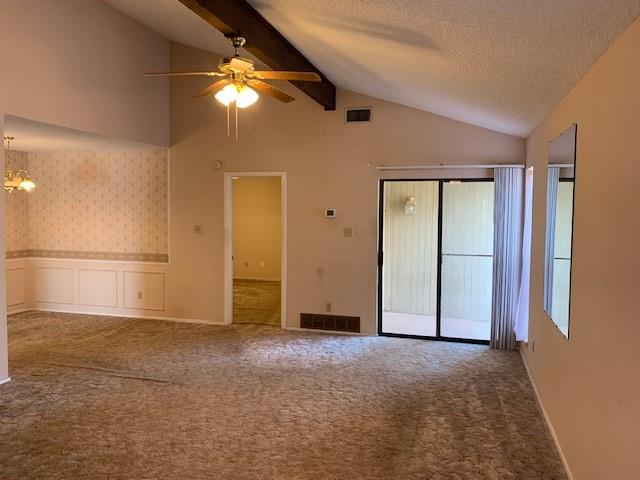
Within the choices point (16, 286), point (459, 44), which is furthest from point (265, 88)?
point (16, 286)

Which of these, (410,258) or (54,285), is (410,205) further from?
(54,285)

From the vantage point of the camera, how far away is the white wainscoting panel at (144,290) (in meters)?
6.55

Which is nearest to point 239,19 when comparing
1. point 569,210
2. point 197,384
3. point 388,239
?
point 569,210

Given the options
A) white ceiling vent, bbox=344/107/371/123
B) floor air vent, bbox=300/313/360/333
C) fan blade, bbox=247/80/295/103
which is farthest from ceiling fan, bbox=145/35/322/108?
floor air vent, bbox=300/313/360/333

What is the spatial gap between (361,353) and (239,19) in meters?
3.50

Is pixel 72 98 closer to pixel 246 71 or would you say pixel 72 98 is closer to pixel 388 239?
pixel 246 71

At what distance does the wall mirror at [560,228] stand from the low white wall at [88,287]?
455cm

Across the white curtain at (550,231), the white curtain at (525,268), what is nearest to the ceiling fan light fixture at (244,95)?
the white curtain at (550,231)

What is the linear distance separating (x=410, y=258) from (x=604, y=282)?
381cm

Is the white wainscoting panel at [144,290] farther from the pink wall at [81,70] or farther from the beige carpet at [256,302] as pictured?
the pink wall at [81,70]

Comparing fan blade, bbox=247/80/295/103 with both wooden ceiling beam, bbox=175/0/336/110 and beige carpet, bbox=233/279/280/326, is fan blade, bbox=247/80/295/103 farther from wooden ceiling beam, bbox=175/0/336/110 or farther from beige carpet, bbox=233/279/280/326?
beige carpet, bbox=233/279/280/326

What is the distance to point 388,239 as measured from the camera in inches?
236

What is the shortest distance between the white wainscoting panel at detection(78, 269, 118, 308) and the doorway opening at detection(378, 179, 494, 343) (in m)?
3.88

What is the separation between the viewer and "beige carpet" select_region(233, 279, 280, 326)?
663 centimetres
